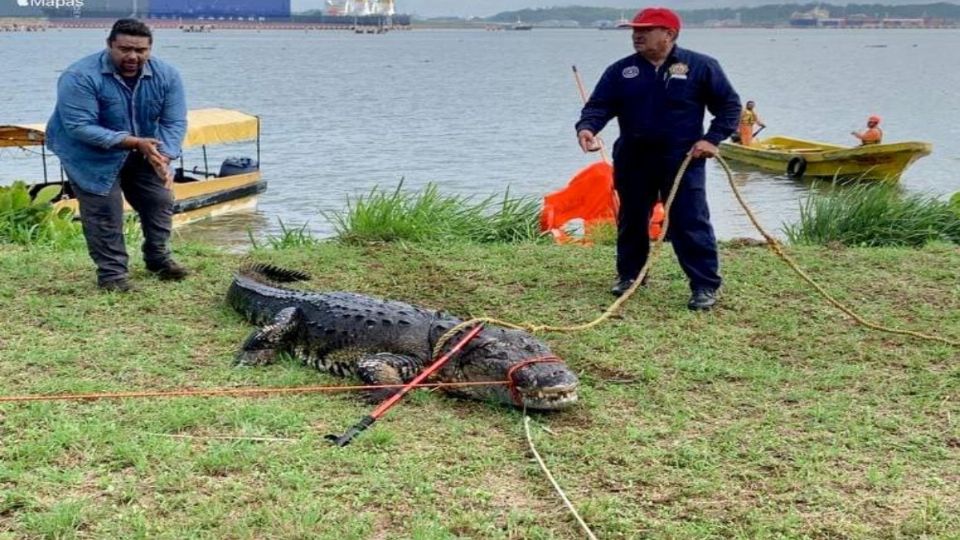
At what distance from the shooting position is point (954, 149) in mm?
29547

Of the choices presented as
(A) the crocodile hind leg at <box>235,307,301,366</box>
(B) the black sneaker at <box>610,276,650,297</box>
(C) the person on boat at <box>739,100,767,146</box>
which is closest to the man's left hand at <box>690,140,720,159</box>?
(B) the black sneaker at <box>610,276,650,297</box>

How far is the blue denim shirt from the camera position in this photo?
21.0ft

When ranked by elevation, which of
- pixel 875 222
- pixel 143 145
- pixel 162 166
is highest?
pixel 143 145

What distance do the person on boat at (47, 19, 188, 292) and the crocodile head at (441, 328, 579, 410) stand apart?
276 centimetres

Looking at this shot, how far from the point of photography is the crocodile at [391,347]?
473cm

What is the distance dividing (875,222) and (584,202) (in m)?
2.91

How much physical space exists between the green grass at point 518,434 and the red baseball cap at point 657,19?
1795mm

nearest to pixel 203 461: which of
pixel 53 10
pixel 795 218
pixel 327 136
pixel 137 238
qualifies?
pixel 137 238

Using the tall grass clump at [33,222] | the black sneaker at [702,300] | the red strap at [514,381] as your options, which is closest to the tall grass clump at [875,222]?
the black sneaker at [702,300]

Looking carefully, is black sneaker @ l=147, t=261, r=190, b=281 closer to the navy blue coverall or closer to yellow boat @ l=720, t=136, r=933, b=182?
the navy blue coverall

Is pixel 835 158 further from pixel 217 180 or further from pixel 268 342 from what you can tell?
pixel 268 342

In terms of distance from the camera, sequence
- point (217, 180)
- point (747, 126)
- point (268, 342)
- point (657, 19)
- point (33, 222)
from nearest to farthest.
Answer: point (268, 342) → point (657, 19) → point (33, 222) → point (217, 180) → point (747, 126)

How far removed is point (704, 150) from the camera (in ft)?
20.8

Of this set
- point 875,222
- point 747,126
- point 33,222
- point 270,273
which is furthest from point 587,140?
point 747,126
